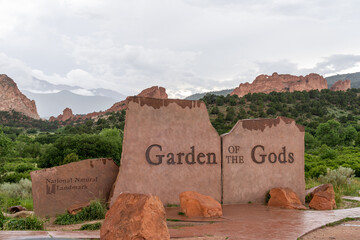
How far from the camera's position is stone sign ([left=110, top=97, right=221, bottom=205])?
33.0ft

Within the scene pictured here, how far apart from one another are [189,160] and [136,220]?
584cm

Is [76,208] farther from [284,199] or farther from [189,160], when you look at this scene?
[284,199]

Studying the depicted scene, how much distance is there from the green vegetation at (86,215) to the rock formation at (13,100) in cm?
11293

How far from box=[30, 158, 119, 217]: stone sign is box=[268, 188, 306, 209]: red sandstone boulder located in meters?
5.01

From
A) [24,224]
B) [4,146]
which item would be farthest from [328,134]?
[24,224]

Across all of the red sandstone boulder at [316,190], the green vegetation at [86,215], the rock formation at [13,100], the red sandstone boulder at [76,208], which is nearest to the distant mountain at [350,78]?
the rock formation at [13,100]

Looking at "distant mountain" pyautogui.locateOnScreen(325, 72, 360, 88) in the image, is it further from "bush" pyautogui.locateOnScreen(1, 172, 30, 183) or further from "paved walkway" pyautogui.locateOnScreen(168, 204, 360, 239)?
"paved walkway" pyautogui.locateOnScreen(168, 204, 360, 239)

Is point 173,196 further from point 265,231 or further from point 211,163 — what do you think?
point 265,231

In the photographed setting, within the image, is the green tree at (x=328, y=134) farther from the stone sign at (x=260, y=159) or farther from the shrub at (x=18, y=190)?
the shrub at (x=18, y=190)

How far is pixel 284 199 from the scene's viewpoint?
10719 mm

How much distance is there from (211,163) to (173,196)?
1544mm

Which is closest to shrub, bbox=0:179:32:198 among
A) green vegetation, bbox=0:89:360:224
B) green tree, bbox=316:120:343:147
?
green vegetation, bbox=0:89:360:224

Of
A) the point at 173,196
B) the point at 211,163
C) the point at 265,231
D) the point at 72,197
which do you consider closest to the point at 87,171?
the point at 72,197

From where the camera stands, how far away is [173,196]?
34.2 feet
